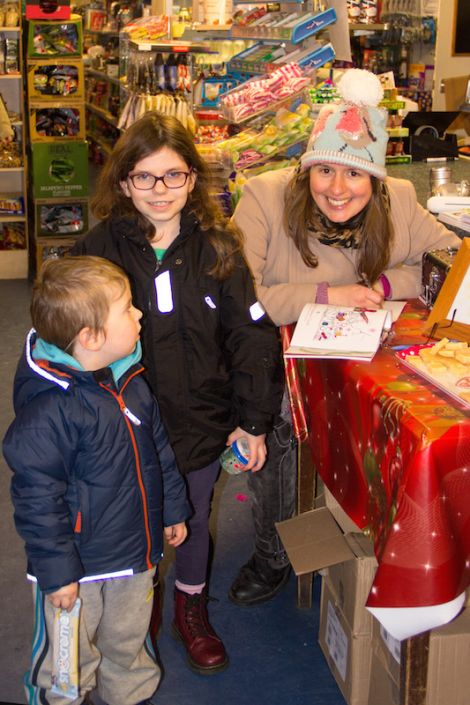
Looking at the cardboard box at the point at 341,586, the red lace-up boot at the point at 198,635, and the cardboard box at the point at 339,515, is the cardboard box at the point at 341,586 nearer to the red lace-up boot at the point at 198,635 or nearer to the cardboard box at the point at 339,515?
the cardboard box at the point at 339,515

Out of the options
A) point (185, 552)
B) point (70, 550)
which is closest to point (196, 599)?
point (185, 552)

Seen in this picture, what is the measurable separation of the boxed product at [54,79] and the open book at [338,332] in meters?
4.06

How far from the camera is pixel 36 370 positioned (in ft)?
5.49

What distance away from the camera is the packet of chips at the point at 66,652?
66.1 inches

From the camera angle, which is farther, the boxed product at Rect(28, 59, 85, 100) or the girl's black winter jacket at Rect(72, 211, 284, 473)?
the boxed product at Rect(28, 59, 85, 100)

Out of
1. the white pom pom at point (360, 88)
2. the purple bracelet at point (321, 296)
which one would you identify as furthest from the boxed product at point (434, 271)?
the white pom pom at point (360, 88)

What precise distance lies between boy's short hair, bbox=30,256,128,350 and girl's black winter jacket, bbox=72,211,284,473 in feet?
0.90

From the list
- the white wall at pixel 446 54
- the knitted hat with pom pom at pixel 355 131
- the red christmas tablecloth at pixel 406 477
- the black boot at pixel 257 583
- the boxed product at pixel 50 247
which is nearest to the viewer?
the red christmas tablecloth at pixel 406 477

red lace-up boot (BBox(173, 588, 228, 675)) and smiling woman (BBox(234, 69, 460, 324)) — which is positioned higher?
smiling woman (BBox(234, 69, 460, 324))

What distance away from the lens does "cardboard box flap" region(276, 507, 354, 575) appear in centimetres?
209

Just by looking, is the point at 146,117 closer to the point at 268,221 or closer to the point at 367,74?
the point at 268,221

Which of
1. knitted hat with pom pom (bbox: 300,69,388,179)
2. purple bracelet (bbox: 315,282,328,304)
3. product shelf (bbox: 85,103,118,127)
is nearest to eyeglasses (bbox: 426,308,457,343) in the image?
purple bracelet (bbox: 315,282,328,304)

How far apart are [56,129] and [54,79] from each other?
0.32 meters

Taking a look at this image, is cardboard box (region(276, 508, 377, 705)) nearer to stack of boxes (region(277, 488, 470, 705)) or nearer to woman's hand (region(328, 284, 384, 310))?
stack of boxes (region(277, 488, 470, 705))
